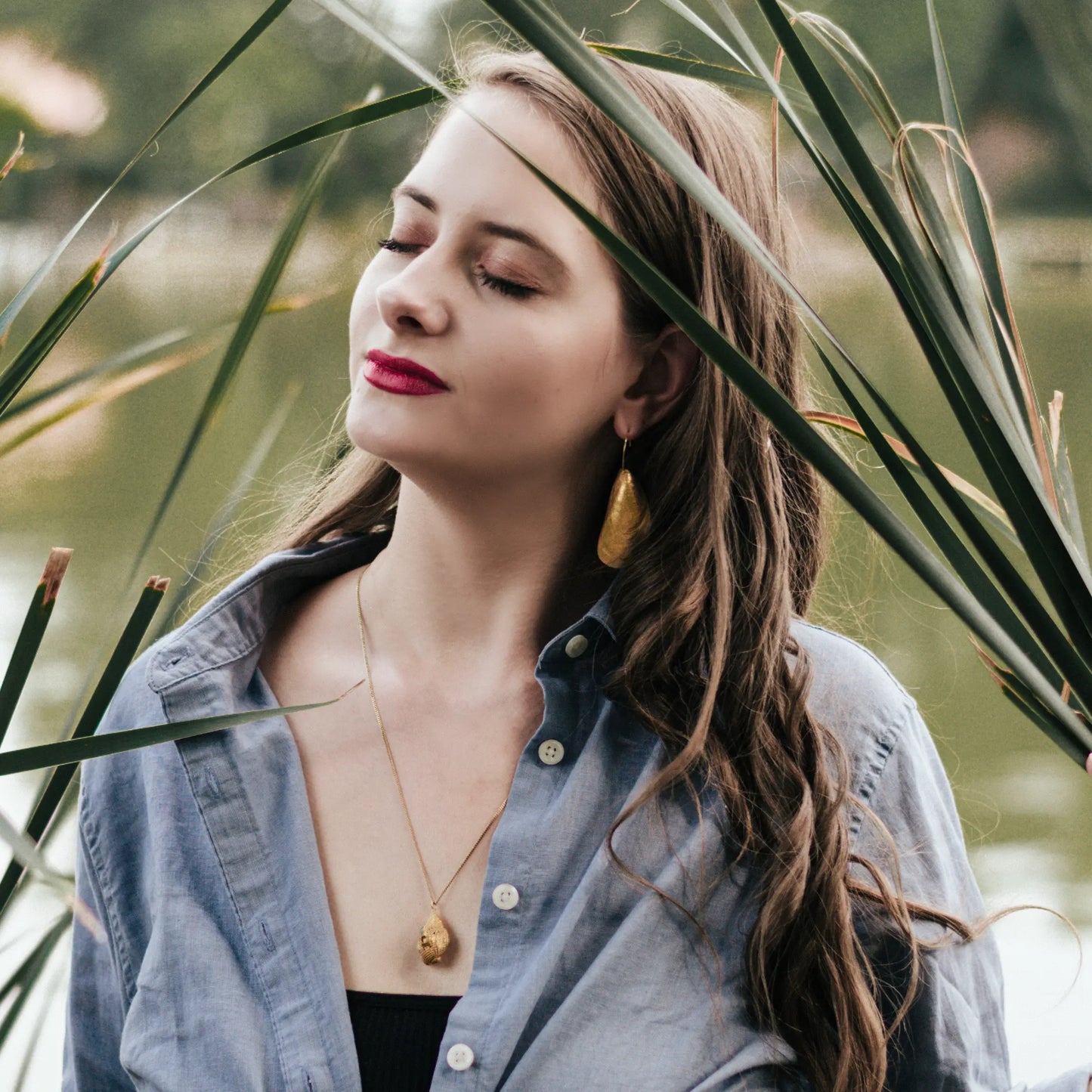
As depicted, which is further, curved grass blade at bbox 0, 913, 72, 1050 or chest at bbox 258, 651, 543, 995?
chest at bbox 258, 651, 543, 995

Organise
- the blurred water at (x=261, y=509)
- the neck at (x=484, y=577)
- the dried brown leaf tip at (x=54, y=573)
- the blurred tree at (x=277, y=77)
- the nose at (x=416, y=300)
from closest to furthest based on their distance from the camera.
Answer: the dried brown leaf tip at (x=54, y=573)
the nose at (x=416, y=300)
the neck at (x=484, y=577)
the blurred water at (x=261, y=509)
the blurred tree at (x=277, y=77)

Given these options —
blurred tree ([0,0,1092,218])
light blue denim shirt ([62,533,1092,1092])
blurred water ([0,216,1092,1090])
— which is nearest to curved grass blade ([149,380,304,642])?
blurred water ([0,216,1092,1090])

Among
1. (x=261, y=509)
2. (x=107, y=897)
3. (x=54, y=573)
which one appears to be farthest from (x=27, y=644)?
(x=261, y=509)

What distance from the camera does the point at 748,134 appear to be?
3.66 ft

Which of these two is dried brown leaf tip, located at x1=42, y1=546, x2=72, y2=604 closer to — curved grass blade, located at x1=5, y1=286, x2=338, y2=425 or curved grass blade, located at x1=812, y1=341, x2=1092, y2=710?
curved grass blade, located at x1=5, y1=286, x2=338, y2=425

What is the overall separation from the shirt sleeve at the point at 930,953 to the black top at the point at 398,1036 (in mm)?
309

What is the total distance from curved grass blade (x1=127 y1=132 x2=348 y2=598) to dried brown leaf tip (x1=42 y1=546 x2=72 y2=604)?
0.09 ft

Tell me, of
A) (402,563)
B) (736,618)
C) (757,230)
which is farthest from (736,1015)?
(757,230)

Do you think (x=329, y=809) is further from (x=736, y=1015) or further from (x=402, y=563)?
(x=736, y=1015)

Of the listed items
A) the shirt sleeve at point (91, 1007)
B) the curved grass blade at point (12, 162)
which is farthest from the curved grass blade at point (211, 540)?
the shirt sleeve at point (91, 1007)

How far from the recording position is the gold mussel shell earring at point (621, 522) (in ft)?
3.54

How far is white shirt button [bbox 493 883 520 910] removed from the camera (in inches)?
38.8

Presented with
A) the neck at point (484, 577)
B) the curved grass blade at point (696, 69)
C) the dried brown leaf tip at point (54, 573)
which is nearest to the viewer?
the dried brown leaf tip at point (54, 573)

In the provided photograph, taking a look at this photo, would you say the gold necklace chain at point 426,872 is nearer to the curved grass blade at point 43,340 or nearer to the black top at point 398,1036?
the black top at point 398,1036
